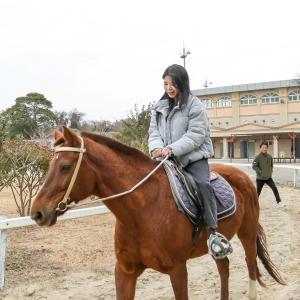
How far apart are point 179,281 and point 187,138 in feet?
3.94

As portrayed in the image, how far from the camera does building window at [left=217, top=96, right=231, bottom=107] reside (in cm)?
6675

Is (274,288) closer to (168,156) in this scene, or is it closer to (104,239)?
(168,156)

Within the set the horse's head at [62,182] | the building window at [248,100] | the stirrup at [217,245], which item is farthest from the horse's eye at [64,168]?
the building window at [248,100]

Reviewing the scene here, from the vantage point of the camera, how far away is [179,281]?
11.2ft

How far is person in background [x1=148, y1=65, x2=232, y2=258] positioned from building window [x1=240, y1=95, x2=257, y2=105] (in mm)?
62982

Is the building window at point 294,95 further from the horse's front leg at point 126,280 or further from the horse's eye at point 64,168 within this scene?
the horse's eye at point 64,168

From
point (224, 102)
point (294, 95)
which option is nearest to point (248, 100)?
point (224, 102)

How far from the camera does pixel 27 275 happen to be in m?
5.93

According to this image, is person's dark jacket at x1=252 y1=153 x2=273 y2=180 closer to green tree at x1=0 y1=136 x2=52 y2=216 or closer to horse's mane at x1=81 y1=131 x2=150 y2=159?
green tree at x1=0 y1=136 x2=52 y2=216

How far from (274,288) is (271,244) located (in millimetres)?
2467

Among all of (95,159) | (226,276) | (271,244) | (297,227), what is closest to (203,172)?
(95,159)

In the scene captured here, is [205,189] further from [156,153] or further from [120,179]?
[120,179]

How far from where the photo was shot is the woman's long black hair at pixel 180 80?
3.73 meters

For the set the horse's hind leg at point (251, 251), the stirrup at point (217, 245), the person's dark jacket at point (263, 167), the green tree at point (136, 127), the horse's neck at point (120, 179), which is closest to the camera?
the horse's neck at point (120, 179)
